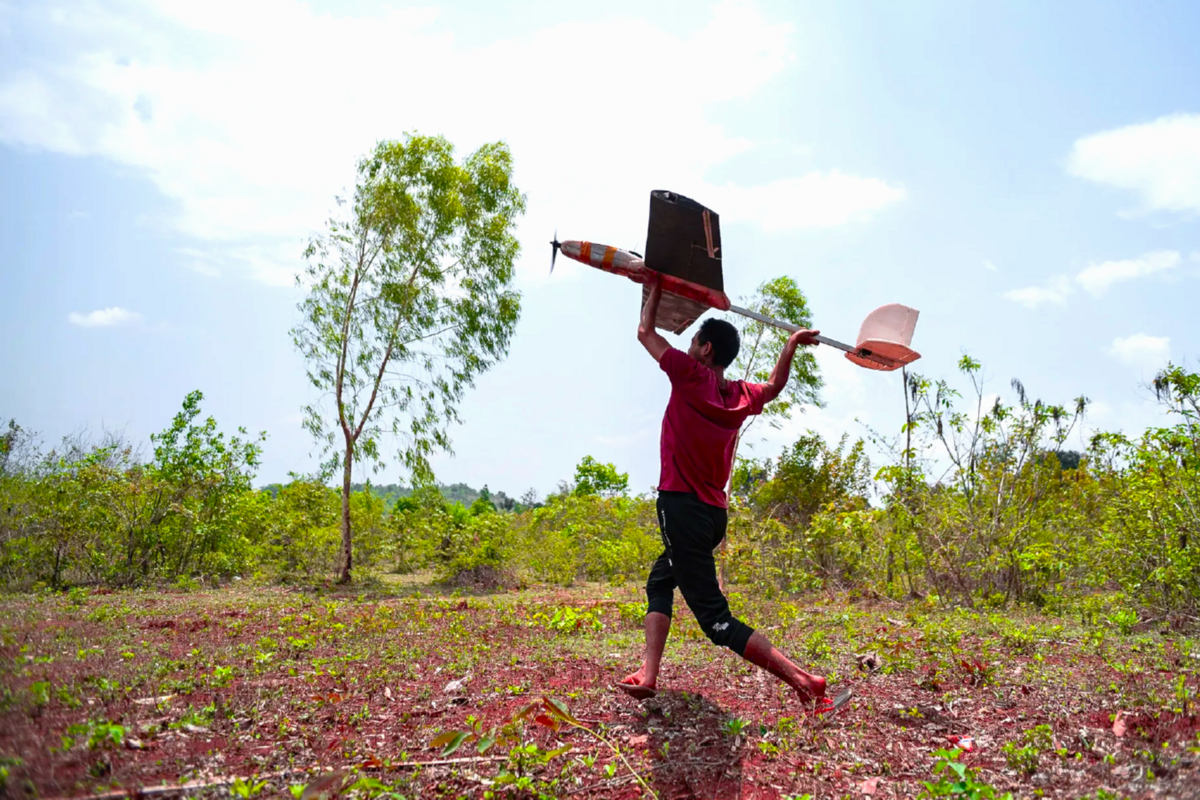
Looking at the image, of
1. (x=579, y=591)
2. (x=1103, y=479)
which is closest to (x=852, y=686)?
(x=1103, y=479)

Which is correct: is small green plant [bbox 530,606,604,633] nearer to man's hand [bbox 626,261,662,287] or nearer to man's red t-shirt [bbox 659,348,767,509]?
man's red t-shirt [bbox 659,348,767,509]

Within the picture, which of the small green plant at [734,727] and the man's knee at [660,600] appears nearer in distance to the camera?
the small green plant at [734,727]

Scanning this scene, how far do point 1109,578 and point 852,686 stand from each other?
502cm

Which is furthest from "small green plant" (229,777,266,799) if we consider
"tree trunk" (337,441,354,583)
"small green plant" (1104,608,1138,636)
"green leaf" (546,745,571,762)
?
"tree trunk" (337,441,354,583)

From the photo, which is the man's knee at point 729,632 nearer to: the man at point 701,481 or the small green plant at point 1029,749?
the man at point 701,481

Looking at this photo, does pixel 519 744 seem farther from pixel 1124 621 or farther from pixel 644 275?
pixel 1124 621

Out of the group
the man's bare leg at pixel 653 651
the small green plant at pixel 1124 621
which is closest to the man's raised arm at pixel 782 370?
the man's bare leg at pixel 653 651

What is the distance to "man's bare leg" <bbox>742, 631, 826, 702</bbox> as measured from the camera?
12.0ft

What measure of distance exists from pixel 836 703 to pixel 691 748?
0.89 m

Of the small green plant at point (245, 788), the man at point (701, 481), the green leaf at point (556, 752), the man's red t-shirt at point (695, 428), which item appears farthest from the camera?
the man's red t-shirt at point (695, 428)

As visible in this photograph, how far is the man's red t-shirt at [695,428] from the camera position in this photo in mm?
3861

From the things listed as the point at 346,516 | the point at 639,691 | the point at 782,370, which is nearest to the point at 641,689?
the point at 639,691

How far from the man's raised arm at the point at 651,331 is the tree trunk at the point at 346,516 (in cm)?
1096

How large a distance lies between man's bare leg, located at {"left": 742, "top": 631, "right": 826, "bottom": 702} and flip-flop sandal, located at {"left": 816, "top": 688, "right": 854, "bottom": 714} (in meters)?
0.09
